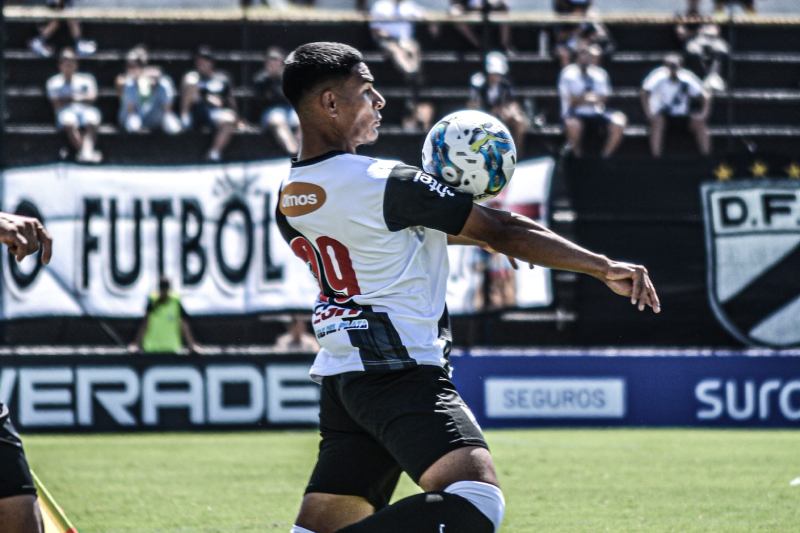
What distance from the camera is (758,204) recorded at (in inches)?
590

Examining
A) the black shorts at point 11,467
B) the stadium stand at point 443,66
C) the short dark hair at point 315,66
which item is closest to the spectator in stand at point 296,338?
the stadium stand at point 443,66

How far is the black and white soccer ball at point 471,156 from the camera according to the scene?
4.62 metres

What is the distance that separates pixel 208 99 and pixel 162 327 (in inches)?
133

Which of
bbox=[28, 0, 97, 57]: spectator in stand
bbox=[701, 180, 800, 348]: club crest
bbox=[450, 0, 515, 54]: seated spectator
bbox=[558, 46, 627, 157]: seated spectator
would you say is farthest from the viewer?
bbox=[28, 0, 97, 57]: spectator in stand

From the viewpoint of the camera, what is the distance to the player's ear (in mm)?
4637

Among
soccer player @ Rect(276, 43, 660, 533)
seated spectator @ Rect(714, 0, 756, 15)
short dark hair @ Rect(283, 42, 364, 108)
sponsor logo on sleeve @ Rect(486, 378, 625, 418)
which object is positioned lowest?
sponsor logo on sleeve @ Rect(486, 378, 625, 418)

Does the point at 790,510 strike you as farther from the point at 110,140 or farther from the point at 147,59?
the point at 147,59

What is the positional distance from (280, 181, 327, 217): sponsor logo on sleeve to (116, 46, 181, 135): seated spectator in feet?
41.2

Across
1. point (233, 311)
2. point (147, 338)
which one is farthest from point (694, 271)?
point (147, 338)

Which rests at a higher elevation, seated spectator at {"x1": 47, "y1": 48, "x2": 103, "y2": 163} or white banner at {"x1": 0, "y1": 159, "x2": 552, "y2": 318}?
seated spectator at {"x1": 47, "y1": 48, "x2": 103, "y2": 163}

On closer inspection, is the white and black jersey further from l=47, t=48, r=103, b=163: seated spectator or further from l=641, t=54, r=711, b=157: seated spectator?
l=641, t=54, r=711, b=157: seated spectator

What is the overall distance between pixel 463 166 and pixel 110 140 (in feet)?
37.5

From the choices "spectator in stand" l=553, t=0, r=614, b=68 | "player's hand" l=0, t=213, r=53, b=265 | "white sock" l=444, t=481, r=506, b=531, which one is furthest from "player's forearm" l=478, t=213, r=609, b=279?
"spectator in stand" l=553, t=0, r=614, b=68

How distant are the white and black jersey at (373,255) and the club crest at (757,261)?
10.9m
